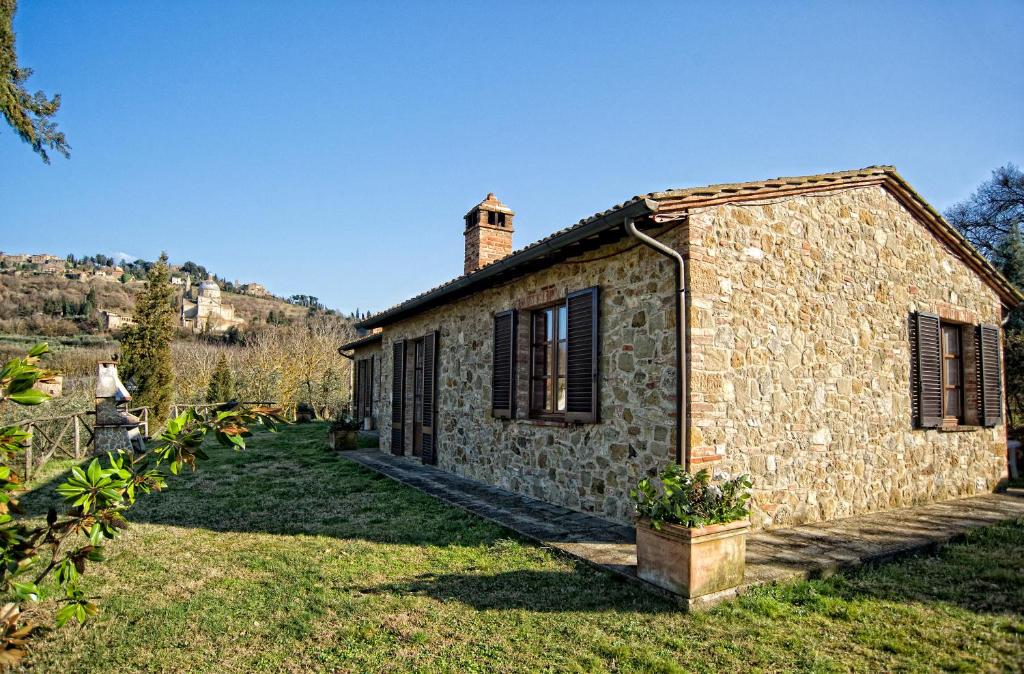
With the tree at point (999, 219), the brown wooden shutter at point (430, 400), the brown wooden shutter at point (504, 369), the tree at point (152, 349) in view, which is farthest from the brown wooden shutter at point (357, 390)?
the tree at point (999, 219)

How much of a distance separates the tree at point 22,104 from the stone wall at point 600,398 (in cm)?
572

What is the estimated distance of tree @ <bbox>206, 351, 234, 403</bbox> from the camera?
799 inches

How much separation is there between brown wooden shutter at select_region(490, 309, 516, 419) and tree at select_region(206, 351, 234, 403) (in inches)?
623

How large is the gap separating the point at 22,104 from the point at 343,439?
802 centimetres

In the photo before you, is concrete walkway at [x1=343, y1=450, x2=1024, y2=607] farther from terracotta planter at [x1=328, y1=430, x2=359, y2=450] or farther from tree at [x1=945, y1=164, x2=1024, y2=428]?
tree at [x1=945, y1=164, x2=1024, y2=428]

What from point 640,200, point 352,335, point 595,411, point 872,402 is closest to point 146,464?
point 640,200

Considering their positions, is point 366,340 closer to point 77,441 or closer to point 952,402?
point 77,441

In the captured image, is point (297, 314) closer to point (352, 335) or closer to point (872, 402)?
point (352, 335)

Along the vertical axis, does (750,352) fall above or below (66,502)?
above

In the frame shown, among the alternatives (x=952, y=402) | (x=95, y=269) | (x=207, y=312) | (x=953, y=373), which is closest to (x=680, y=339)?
(x=952, y=402)

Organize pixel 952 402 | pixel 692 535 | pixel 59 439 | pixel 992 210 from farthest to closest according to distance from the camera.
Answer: pixel 992 210, pixel 59 439, pixel 952 402, pixel 692 535

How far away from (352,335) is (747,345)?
28.2 m

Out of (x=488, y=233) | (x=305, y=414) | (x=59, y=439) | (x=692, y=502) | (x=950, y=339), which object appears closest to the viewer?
(x=692, y=502)

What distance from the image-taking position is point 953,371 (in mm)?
8367
